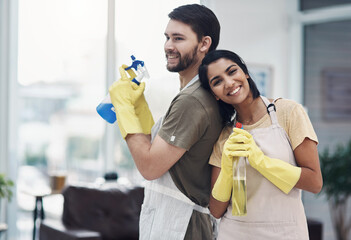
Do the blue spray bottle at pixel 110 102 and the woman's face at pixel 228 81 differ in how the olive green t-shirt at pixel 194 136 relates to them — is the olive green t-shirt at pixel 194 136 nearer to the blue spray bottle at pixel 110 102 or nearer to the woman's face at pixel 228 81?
the woman's face at pixel 228 81

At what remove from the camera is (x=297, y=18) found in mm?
5781

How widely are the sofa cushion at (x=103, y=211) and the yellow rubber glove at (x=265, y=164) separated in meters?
2.45

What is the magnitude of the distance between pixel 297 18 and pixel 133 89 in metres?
4.25

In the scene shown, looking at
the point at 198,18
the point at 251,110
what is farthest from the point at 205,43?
the point at 251,110

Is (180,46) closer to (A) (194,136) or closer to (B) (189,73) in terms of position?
(B) (189,73)

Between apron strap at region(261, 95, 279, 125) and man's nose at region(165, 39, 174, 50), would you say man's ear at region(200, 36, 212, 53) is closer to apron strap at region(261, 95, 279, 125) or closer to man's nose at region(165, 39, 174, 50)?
man's nose at region(165, 39, 174, 50)

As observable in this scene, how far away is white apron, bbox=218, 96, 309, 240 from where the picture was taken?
1.68 metres

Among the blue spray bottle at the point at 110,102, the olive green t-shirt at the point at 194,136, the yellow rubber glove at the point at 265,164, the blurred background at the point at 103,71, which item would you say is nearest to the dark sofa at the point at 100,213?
the blurred background at the point at 103,71

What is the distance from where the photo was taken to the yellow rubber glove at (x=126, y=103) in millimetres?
1809

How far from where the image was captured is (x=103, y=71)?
16.7ft

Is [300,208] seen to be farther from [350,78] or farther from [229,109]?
[350,78]

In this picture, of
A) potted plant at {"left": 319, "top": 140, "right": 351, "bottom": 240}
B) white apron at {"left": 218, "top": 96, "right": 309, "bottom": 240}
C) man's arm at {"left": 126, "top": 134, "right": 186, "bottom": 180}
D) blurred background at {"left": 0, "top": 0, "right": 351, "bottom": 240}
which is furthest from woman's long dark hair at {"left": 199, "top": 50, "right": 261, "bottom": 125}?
potted plant at {"left": 319, "top": 140, "right": 351, "bottom": 240}

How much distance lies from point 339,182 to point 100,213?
2382 mm

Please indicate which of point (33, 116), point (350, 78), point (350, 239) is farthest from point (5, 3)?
point (350, 239)
